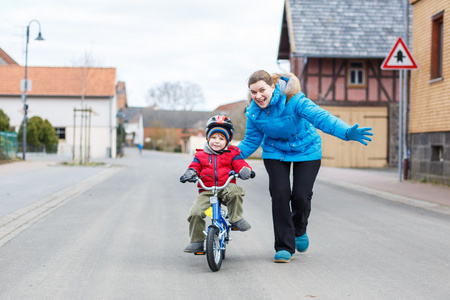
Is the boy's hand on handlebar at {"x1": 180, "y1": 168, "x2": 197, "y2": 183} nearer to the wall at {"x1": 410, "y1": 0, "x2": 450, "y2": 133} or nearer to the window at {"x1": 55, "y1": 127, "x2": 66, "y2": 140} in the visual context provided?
the wall at {"x1": 410, "y1": 0, "x2": 450, "y2": 133}

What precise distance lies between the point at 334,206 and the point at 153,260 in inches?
220

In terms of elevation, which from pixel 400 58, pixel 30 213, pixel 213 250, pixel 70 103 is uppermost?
pixel 70 103

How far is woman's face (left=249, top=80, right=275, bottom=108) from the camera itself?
494 cm

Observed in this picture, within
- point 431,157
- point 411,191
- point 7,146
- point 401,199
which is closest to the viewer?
point 401,199

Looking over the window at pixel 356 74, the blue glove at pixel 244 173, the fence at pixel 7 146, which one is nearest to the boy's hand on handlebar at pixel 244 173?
the blue glove at pixel 244 173

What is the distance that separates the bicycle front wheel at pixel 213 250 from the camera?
185 inches

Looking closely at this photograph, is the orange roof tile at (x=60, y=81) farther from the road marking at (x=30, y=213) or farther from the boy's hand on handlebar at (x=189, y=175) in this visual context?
the boy's hand on handlebar at (x=189, y=175)

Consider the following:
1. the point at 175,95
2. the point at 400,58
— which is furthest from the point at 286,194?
the point at 175,95

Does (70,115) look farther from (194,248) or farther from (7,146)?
(194,248)

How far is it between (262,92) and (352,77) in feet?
74.3

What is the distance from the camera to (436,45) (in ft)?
50.2

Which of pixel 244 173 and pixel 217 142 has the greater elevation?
pixel 217 142

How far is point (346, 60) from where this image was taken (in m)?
26.5

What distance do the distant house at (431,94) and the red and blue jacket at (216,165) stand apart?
10.2m
